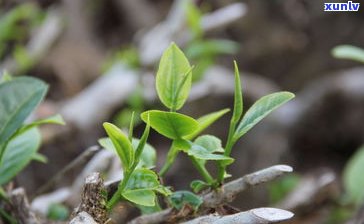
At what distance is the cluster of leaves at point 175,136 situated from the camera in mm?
418

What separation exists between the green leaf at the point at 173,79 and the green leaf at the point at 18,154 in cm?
17

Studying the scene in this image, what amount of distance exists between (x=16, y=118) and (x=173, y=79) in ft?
0.49

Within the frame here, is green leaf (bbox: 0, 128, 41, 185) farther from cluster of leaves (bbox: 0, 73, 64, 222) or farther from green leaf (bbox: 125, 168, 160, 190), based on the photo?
green leaf (bbox: 125, 168, 160, 190)

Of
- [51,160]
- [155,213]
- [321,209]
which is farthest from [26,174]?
[155,213]

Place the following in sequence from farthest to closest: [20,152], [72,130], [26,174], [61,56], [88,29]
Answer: [88,29]
[61,56]
[26,174]
[72,130]
[20,152]

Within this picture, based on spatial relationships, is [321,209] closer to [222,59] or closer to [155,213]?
[155,213]

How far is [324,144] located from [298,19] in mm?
413

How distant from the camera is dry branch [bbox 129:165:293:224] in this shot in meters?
0.45

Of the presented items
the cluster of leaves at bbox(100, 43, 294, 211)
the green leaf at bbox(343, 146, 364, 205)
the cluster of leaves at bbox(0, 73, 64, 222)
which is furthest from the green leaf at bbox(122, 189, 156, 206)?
the green leaf at bbox(343, 146, 364, 205)

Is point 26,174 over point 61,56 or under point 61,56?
under

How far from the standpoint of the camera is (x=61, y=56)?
176cm

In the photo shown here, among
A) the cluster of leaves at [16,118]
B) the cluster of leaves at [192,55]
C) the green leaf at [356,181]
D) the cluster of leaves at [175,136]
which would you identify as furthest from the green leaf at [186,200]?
the cluster of leaves at [192,55]

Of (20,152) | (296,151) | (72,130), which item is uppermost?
(20,152)

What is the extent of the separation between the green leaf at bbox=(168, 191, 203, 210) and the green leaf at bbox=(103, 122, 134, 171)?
0.21 feet
